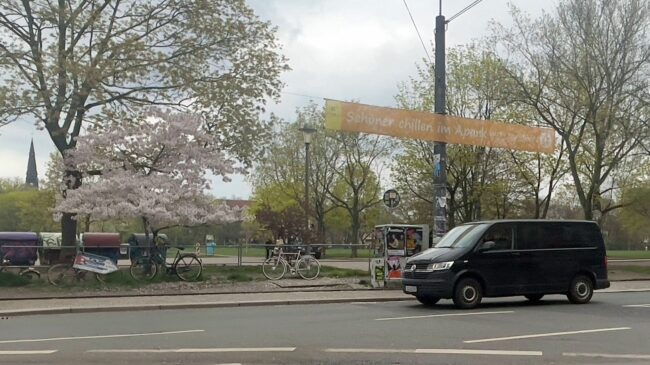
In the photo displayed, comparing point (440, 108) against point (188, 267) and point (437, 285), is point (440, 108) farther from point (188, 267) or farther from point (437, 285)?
point (188, 267)

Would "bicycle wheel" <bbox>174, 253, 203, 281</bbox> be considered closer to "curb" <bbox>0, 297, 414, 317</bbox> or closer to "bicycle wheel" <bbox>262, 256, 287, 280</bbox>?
"bicycle wheel" <bbox>262, 256, 287, 280</bbox>

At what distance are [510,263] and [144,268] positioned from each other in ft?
37.7

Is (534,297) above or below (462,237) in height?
below

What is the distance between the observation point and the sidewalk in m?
15.8

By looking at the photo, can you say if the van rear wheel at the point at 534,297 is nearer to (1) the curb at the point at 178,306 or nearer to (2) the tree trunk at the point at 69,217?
(1) the curb at the point at 178,306

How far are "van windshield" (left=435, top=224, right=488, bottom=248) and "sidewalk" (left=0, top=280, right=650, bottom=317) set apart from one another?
276cm

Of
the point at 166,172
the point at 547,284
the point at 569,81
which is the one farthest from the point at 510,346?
the point at 569,81

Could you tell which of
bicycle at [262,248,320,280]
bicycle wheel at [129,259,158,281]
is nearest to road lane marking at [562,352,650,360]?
bicycle at [262,248,320,280]

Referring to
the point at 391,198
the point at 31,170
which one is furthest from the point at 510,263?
the point at 31,170

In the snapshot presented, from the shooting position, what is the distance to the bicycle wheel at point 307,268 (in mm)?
23062

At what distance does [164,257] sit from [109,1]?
8.72 metres

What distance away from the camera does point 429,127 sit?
2038 cm

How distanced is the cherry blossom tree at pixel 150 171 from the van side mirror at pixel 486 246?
1066cm

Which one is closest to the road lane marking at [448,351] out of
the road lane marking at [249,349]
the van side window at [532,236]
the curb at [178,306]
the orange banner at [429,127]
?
the road lane marking at [249,349]
